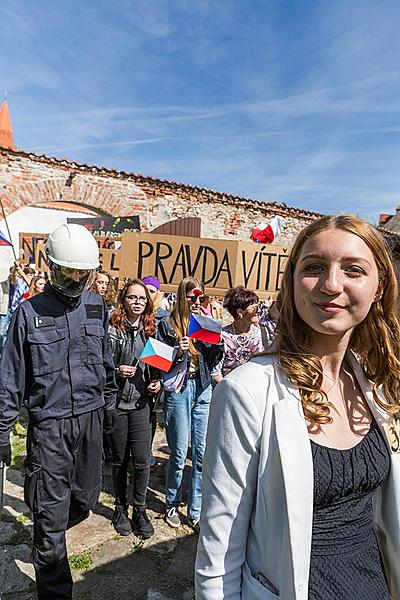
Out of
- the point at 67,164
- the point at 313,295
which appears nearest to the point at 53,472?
the point at 313,295

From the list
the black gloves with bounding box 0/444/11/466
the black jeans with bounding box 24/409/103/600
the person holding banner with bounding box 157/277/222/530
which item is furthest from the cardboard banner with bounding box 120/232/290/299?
the black gloves with bounding box 0/444/11/466

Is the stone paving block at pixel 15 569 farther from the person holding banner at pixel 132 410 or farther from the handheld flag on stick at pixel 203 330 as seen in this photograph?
the handheld flag on stick at pixel 203 330

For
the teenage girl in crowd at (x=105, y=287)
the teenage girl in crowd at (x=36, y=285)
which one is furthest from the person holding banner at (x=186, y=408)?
the teenage girl in crowd at (x=36, y=285)

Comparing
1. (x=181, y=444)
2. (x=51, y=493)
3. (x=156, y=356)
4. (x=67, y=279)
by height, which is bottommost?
(x=181, y=444)

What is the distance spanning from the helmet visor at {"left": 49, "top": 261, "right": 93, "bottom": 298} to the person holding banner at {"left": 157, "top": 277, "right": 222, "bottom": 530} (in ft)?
3.68

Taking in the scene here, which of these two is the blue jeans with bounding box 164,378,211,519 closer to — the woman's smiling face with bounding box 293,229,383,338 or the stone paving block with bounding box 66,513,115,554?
the stone paving block with bounding box 66,513,115,554

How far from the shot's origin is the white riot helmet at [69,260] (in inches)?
97.0

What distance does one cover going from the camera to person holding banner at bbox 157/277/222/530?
11.3 ft

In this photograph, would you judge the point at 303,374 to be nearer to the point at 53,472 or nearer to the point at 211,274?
the point at 53,472

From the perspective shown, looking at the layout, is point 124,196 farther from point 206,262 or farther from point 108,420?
point 108,420

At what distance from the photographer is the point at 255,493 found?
1.14 metres

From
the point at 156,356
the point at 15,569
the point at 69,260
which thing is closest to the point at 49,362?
the point at 69,260

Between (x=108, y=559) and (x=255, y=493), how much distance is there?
7.78 feet

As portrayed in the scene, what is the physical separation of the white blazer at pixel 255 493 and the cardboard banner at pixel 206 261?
3.78 meters
